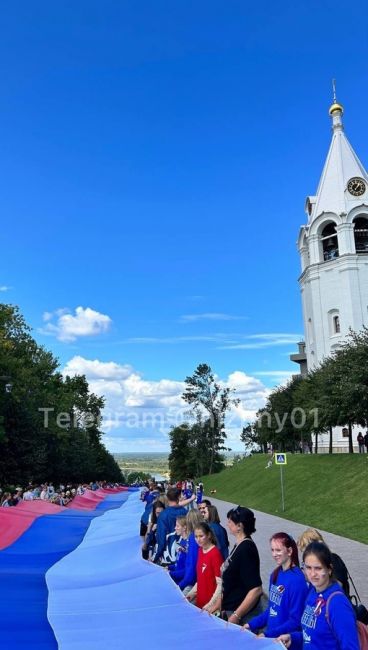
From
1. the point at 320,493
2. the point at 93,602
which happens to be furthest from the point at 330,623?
the point at 320,493

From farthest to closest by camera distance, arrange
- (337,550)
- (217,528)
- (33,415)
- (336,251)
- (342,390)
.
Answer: (336,251)
(33,415)
(342,390)
(337,550)
(217,528)

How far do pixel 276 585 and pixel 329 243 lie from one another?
6752cm

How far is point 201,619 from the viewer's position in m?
6.09

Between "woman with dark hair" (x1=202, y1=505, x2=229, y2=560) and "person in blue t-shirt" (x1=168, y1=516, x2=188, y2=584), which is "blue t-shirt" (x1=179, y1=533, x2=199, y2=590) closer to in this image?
"woman with dark hair" (x1=202, y1=505, x2=229, y2=560)

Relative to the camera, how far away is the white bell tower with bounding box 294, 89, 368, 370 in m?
64.1

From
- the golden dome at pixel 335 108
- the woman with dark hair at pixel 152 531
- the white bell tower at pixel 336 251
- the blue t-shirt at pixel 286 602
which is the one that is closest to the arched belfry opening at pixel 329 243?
the white bell tower at pixel 336 251

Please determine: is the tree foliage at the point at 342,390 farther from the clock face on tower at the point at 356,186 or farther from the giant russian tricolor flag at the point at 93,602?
the clock face on tower at the point at 356,186

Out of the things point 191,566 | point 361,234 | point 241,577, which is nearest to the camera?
point 241,577

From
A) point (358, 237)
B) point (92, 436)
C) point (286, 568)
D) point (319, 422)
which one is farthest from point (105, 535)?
point (92, 436)

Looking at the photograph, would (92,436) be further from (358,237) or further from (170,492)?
(170,492)

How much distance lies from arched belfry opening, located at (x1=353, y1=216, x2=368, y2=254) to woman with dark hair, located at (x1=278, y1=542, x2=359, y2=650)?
66.3 meters

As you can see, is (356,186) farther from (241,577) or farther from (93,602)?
(241,577)

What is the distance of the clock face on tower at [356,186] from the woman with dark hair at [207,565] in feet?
215

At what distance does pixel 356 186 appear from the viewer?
67000 millimetres
